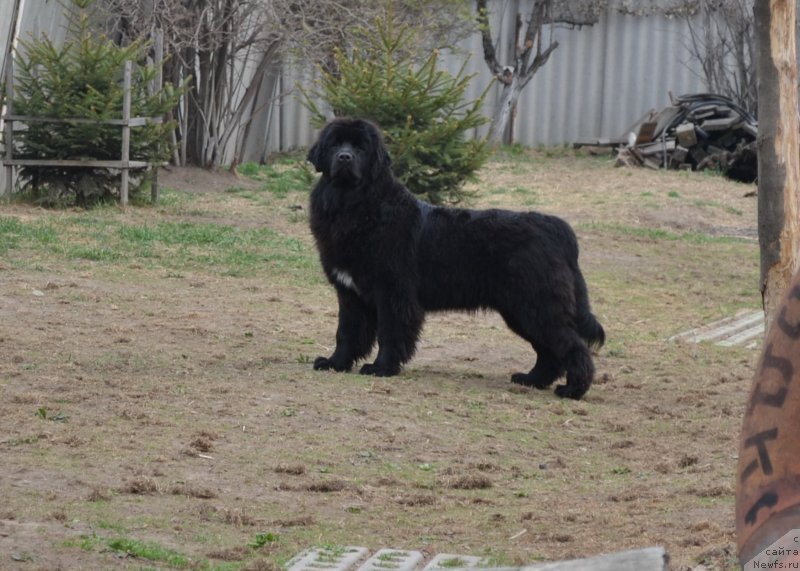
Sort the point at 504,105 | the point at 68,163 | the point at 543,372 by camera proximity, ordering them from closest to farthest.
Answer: the point at 543,372
the point at 68,163
the point at 504,105

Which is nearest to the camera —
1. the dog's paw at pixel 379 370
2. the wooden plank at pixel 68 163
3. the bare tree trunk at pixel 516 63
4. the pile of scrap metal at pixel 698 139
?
the dog's paw at pixel 379 370

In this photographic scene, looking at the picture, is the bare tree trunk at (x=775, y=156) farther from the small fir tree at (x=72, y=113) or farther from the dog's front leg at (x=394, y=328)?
the small fir tree at (x=72, y=113)

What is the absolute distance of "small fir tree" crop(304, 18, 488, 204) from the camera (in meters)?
14.8

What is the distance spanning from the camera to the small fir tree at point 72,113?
15039 mm

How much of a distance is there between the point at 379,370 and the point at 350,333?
33 cm

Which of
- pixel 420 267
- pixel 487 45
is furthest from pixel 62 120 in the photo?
pixel 487 45

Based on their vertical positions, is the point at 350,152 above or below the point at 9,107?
below

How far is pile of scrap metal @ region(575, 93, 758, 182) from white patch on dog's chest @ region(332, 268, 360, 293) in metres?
15.2

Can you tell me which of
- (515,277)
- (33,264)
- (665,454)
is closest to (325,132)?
(515,277)

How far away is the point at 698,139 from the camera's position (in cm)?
2317

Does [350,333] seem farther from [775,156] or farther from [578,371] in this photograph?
[775,156]

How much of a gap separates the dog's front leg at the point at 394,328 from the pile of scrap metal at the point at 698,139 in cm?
1513

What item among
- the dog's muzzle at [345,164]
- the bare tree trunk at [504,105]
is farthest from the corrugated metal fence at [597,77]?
the dog's muzzle at [345,164]

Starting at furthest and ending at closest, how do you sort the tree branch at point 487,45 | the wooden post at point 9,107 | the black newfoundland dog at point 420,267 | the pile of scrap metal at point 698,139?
the tree branch at point 487,45
the pile of scrap metal at point 698,139
the wooden post at point 9,107
the black newfoundland dog at point 420,267
